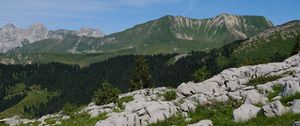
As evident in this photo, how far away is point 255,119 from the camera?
18938 mm

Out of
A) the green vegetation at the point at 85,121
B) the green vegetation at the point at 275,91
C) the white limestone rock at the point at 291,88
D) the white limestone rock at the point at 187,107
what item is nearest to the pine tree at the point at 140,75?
the green vegetation at the point at 85,121

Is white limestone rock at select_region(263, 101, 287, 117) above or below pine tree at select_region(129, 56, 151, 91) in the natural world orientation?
above

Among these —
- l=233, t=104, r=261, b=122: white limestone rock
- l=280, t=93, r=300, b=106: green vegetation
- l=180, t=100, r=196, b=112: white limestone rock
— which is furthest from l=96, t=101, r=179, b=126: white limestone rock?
l=280, t=93, r=300, b=106: green vegetation

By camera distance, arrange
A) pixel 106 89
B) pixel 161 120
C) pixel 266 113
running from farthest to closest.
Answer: pixel 106 89 → pixel 161 120 → pixel 266 113

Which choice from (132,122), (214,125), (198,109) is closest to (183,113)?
(198,109)

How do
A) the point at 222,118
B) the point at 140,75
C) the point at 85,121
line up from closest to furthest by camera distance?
the point at 222,118 → the point at 85,121 → the point at 140,75

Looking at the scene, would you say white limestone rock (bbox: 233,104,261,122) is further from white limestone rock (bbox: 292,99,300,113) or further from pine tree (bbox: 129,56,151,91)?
pine tree (bbox: 129,56,151,91)

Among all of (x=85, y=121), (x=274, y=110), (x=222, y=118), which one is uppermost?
(x=274, y=110)

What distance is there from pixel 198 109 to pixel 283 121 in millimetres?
8677

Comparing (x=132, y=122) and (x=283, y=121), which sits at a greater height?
(x=283, y=121)

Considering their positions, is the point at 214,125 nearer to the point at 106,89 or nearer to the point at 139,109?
the point at 139,109

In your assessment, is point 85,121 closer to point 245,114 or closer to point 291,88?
point 291,88

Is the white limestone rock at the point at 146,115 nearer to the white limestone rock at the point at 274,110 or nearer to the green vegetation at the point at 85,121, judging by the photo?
the white limestone rock at the point at 274,110

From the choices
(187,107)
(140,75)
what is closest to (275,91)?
(187,107)
